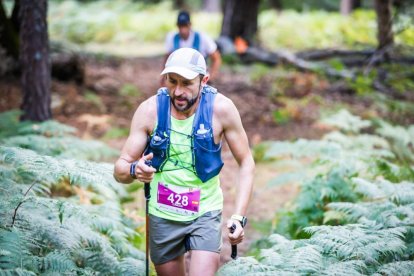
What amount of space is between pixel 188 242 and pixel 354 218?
1.82 metres

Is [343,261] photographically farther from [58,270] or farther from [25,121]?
[25,121]

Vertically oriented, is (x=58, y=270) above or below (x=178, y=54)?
below

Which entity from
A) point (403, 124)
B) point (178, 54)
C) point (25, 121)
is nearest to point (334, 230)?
point (178, 54)

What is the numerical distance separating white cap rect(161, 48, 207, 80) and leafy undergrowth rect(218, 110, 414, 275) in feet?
4.81

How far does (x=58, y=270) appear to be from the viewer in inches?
133

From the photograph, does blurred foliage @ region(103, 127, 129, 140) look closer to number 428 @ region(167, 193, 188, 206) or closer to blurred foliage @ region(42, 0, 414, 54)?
number 428 @ region(167, 193, 188, 206)

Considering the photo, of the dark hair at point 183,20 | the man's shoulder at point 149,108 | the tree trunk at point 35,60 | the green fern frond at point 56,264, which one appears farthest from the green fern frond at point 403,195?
the tree trunk at point 35,60

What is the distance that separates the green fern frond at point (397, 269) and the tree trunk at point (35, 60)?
5.92 meters

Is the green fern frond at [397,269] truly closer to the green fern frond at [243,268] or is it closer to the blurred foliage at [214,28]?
the green fern frond at [243,268]

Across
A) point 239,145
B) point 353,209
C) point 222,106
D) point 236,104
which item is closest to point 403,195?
point 353,209

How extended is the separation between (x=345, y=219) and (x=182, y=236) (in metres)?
2.06

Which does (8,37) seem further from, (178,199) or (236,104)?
(178,199)

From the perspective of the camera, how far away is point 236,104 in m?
11.9

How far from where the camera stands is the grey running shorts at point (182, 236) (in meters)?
3.61
